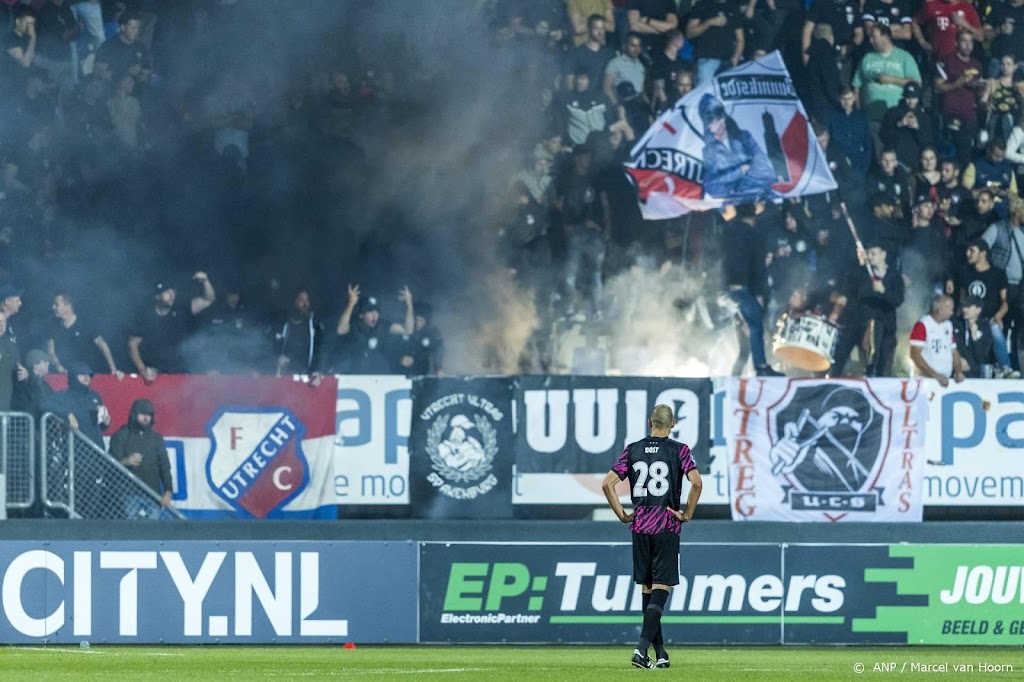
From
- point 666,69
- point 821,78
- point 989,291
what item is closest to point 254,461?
point 666,69

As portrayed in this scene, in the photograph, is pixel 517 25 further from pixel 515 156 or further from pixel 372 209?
pixel 372 209

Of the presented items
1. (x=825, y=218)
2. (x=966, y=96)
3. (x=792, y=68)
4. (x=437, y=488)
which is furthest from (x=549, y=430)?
(x=966, y=96)

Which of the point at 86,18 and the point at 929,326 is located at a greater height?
the point at 86,18

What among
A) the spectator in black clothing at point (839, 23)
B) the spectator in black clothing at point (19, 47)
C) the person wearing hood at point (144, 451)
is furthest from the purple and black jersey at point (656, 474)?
the spectator in black clothing at point (19, 47)

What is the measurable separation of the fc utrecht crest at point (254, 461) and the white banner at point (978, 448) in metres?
5.07

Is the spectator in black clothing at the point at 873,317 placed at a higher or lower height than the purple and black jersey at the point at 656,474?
higher

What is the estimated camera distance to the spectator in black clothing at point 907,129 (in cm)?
1656

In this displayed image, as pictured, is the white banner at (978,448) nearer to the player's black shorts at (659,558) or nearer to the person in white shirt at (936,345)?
the person in white shirt at (936,345)

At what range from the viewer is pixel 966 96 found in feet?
55.7

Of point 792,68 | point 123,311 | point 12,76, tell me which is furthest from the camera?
point 792,68

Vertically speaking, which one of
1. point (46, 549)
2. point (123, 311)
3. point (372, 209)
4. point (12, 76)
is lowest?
point (46, 549)

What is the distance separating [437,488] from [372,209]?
137 inches

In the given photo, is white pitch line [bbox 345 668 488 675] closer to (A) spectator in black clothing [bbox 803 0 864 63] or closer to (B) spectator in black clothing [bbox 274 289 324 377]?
(B) spectator in black clothing [bbox 274 289 324 377]

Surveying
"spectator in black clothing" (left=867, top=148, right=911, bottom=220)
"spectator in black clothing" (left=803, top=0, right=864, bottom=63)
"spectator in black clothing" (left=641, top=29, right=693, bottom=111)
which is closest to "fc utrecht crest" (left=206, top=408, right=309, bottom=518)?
"spectator in black clothing" (left=641, top=29, right=693, bottom=111)
